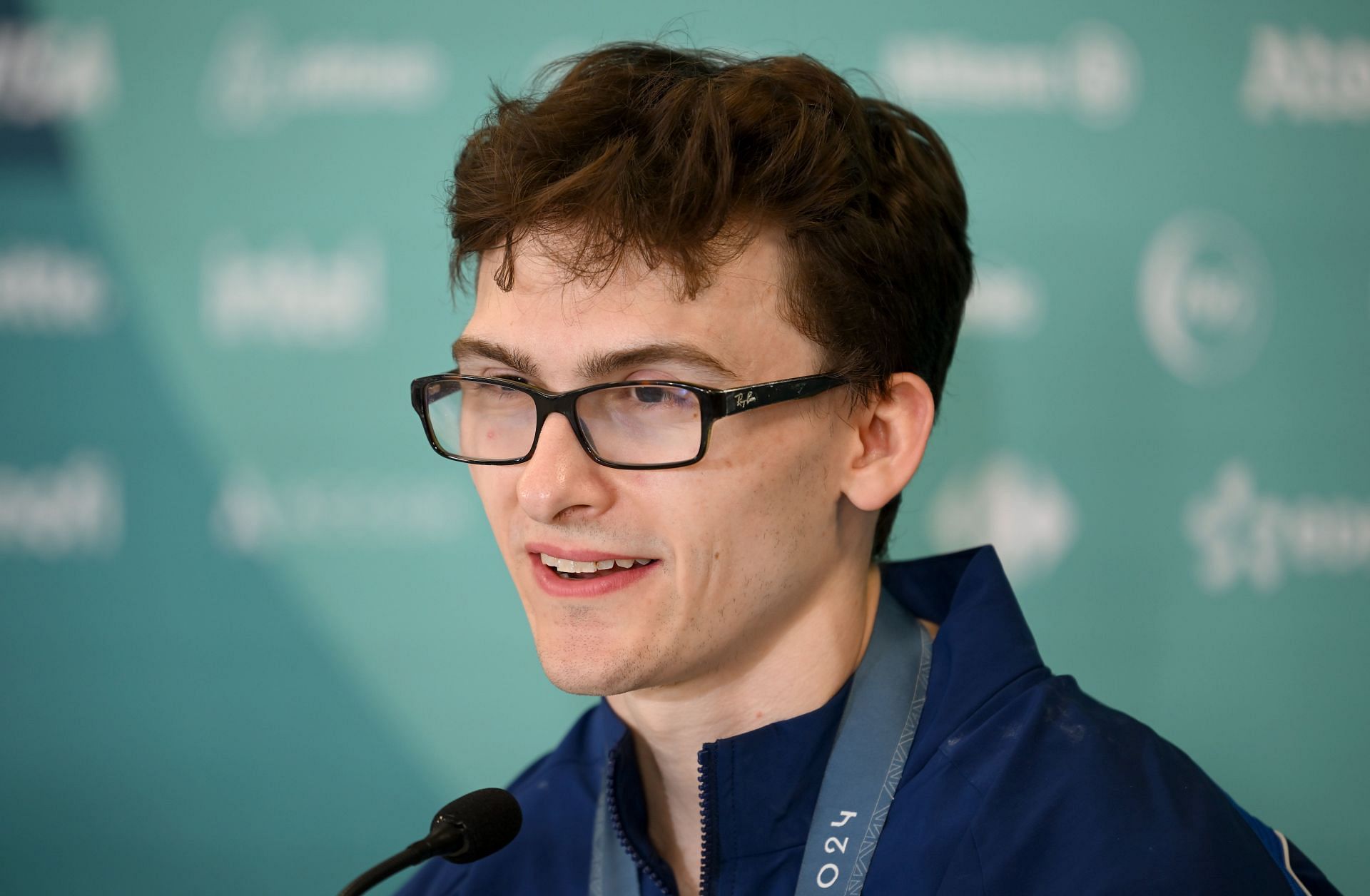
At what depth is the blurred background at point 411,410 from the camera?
79.6 inches

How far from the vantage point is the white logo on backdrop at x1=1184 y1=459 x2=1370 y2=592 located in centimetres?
203

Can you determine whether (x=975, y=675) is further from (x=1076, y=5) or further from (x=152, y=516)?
(x=152, y=516)

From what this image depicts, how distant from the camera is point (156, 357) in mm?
2143

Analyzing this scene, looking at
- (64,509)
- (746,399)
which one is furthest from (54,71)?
(746,399)

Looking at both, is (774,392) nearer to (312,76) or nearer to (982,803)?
(982,803)

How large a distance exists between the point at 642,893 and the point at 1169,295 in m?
1.36

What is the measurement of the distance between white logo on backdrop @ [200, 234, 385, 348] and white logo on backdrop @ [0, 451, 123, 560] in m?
0.34

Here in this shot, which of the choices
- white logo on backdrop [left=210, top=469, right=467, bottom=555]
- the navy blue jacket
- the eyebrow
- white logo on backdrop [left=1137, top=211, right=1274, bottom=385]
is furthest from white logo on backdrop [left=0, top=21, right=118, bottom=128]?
white logo on backdrop [left=1137, top=211, right=1274, bottom=385]

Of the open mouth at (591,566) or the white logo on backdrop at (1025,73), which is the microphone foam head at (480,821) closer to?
the open mouth at (591,566)

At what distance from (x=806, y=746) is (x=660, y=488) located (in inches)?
12.5

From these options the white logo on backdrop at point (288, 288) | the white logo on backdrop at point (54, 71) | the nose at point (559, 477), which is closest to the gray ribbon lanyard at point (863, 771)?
the nose at point (559, 477)

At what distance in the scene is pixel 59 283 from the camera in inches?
84.3

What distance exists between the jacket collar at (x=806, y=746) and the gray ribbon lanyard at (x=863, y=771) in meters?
0.02

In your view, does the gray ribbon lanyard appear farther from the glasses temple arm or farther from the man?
the glasses temple arm
